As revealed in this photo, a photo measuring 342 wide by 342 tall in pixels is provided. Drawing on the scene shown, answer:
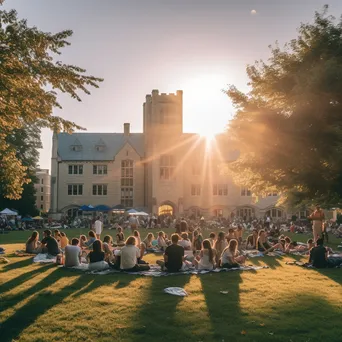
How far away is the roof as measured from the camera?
2431 inches

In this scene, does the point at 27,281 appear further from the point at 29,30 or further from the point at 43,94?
the point at 29,30

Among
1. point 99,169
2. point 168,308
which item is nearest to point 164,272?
point 168,308

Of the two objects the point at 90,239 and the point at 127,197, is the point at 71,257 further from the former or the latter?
the point at 127,197

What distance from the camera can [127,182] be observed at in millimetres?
61062

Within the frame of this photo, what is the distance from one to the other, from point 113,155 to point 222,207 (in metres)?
18.6

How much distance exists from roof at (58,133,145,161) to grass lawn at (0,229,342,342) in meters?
49.7

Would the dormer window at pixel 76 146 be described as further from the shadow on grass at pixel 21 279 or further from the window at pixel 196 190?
the shadow on grass at pixel 21 279

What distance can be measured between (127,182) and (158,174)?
19.5 feet

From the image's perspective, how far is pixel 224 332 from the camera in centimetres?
718

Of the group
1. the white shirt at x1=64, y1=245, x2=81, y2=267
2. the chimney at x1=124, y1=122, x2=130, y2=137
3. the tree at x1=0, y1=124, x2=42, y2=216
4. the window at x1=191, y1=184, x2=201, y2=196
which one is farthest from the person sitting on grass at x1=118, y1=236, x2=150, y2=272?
the chimney at x1=124, y1=122, x2=130, y2=137

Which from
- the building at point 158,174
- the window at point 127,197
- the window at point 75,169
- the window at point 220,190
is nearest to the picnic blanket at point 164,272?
the building at point 158,174

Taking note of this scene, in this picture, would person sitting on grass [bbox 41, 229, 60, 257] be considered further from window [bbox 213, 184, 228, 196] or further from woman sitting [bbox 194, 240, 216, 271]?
window [bbox 213, 184, 228, 196]

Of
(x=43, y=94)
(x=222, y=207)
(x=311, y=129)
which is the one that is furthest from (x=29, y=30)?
(x=222, y=207)

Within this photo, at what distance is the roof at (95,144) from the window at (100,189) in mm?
4179
